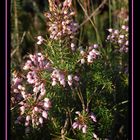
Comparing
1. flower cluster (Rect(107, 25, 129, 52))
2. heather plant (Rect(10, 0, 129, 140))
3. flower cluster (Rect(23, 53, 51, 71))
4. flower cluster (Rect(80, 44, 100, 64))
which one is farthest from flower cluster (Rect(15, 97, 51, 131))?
flower cluster (Rect(107, 25, 129, 52))

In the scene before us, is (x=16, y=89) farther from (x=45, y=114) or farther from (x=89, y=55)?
(x=89, y=55)

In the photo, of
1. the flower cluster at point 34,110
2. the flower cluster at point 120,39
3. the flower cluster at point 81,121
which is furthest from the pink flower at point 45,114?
the flower cluster at point 120,39

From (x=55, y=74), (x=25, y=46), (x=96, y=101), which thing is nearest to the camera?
(x=55, y=74)

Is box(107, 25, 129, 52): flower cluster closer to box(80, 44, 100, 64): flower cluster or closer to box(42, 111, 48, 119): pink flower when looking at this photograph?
box(80, 44, 100, 64): flower cluster

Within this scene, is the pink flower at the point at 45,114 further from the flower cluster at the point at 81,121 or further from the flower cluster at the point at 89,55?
the flower cluster at the point at 89,55

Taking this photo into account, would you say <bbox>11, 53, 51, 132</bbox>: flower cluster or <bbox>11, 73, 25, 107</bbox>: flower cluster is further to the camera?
<bbox>11, 73, 25, 107</bbox>: flower cluster

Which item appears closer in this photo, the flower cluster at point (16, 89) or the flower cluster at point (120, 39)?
the flower cluster at point (16, 89)
